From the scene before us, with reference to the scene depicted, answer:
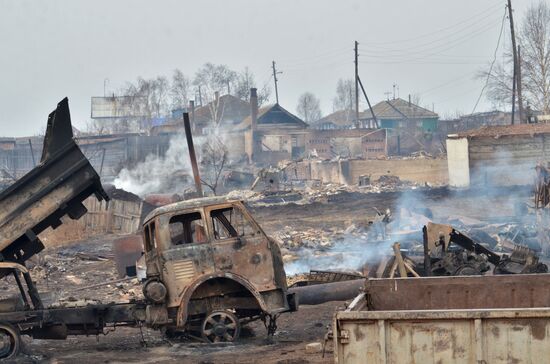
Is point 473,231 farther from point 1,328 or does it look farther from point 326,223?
point 1,328

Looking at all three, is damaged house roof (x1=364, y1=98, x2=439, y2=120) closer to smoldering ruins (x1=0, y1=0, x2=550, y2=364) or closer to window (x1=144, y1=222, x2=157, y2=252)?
smoldering ruins (x1=0, y1=0, x2=550, y2=364)

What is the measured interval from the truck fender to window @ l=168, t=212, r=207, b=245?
562 mm

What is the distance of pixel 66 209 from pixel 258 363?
3545 mm

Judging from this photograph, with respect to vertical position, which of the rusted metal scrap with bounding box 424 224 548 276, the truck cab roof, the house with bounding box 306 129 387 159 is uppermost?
the house with bounding box 306 129 387 159

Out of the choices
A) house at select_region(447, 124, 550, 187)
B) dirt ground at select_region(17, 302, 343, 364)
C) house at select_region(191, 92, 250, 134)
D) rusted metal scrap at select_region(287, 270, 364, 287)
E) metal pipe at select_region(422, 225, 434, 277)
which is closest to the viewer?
dirt ground at select_region(17, 302, 343, 364)

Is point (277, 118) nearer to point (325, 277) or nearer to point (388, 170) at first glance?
point (388, 170)

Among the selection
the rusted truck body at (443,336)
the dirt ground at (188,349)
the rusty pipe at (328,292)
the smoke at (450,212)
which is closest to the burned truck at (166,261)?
the dirt ground at (188,349)

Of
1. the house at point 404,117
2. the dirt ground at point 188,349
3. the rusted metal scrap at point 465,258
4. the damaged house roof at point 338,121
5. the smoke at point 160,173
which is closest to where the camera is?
the dirt ground at point 188,349

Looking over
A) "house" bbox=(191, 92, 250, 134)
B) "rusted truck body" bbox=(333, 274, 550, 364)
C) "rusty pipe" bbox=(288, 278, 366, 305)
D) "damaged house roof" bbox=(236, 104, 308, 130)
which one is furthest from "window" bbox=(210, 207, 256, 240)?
"house" bbox=(191, 92, 250, 134)

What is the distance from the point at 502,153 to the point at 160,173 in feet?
71.8

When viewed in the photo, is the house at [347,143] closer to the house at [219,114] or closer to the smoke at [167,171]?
the smoke at [167,171]

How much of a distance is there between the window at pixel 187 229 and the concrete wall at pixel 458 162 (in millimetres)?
29944

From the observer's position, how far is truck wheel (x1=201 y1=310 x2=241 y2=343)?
1101 centimetres

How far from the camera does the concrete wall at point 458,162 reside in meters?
39.4
